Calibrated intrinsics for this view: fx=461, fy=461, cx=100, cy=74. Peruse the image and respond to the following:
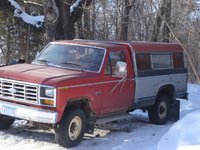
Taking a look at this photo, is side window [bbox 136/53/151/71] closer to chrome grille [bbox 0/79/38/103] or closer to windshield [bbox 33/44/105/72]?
windshield [bbox 33/44/105/72]

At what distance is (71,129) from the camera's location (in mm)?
8742

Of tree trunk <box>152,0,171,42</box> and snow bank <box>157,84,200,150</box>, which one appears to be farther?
tree trunk <box>152,0,171,42</box>

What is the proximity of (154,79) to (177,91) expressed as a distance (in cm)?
148

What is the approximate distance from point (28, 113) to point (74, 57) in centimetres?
189

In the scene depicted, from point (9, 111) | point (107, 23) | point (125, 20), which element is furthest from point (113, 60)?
point (107, 23)

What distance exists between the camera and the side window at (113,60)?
9.73 metres

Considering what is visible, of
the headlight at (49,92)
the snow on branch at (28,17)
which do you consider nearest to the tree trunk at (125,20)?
the snow on branch at (28,17)

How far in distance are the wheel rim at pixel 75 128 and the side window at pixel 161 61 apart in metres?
3.31

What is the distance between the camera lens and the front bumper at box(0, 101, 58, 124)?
819 cm

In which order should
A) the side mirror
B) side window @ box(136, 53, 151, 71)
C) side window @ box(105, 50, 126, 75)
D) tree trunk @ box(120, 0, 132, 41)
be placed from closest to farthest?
the side mirror, side window @ box(105, 50, 126, 75), side window @ box(136, 53, 151, 71), tree trunk @ box(120, 0, 132, 41)

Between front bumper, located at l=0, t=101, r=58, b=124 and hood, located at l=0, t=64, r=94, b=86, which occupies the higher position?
hood, located at l=0, t=64, r=94, b=86

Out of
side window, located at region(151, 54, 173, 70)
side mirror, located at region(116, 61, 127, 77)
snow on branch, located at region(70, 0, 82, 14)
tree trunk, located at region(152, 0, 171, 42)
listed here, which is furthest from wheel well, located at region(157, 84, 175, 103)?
tree trunk, located at region(152, 0, 171, 42)

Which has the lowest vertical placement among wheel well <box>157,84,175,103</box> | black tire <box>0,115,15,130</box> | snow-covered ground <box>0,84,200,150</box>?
snow-covered ground <box>0,84,200,150</box>

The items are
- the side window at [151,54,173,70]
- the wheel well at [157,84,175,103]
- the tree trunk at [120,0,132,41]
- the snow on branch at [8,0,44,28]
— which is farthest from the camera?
the tree trunk at [120,0,132,41]
